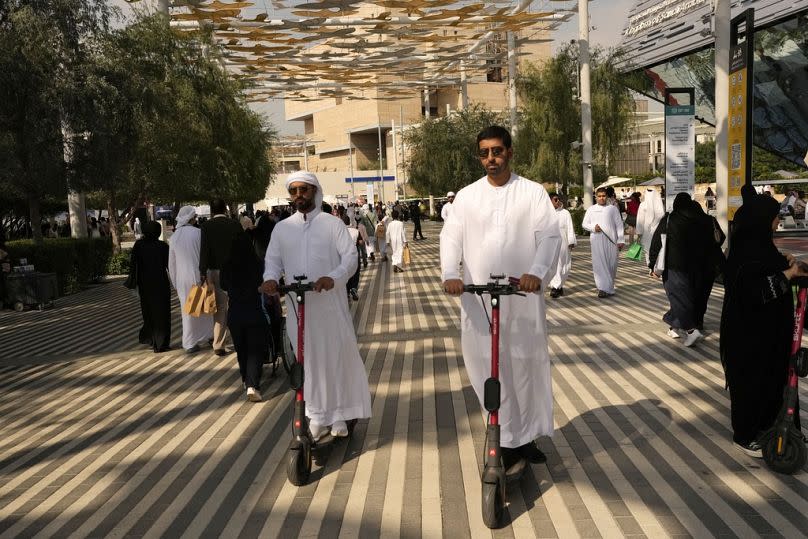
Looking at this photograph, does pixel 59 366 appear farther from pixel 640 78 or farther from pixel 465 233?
pixel 640 78

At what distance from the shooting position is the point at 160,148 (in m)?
21.9

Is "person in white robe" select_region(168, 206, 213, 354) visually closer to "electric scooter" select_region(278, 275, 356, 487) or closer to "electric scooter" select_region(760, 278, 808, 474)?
"electric scooter" select_region(278, 275, 356, 487)

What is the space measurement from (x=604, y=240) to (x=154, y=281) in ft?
23.5

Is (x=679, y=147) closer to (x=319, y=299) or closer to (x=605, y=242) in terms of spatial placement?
(x=605, y=242)

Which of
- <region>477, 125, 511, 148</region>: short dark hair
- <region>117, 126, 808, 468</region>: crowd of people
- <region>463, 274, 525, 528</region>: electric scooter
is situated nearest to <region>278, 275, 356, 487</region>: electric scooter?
<region>117, 126, 808, 468</region>: crowd of people

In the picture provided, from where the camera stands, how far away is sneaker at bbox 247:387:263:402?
23.4 feet

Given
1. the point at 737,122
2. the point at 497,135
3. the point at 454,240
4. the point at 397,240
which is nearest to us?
the point at 497,135

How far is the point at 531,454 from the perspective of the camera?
15.9 feet

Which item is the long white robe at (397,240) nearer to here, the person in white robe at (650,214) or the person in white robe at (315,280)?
the person in white robe at (650,214)

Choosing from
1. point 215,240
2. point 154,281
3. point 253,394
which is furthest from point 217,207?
point 253,394

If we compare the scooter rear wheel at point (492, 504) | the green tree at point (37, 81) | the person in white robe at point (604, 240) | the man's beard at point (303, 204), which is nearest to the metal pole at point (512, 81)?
the green tree at point (37, 81)

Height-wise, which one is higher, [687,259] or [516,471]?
[687,259]

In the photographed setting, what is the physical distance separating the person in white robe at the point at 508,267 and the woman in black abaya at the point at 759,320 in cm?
127

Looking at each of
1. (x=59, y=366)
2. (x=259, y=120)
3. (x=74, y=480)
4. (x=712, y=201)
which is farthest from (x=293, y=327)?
(x=712, y=201)
